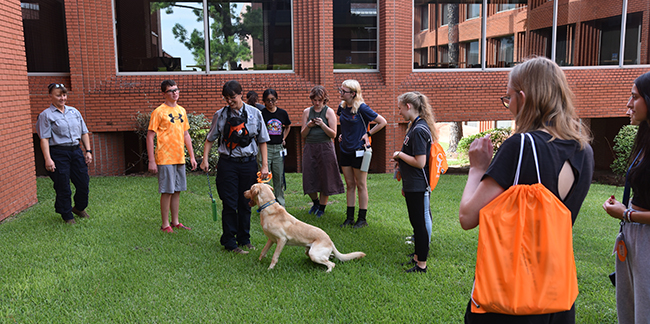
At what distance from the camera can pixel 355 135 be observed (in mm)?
6355

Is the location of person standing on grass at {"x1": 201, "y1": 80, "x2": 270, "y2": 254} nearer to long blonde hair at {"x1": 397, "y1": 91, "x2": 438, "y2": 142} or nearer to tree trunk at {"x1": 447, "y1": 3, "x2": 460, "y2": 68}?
long blonde hair at {"x1": 397, "y1": 91, "x2": 438, "y2": 142}

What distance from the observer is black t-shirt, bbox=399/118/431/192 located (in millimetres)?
4506

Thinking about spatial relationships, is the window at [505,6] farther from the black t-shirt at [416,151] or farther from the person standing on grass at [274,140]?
the black t-shirt at [416,151]

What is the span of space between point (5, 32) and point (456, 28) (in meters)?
11.1

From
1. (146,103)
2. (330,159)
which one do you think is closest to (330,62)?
(146,103)

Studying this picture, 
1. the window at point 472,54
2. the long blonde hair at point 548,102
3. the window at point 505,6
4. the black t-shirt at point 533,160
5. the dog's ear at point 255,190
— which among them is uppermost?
the window at point 505,6

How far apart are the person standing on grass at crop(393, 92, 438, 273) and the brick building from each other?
737 cm

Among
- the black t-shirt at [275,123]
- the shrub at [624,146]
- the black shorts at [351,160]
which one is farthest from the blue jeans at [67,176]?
the shrub at [624,146]

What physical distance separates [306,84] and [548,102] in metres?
10.5

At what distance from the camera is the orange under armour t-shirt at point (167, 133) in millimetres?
5844

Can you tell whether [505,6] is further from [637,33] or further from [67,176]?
[67,176]

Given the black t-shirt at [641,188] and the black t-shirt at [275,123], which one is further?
the black t-shirt at [275,123]

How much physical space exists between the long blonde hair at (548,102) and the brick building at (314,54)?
10098 millimetres

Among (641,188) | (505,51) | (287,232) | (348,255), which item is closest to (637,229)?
(641,188)
